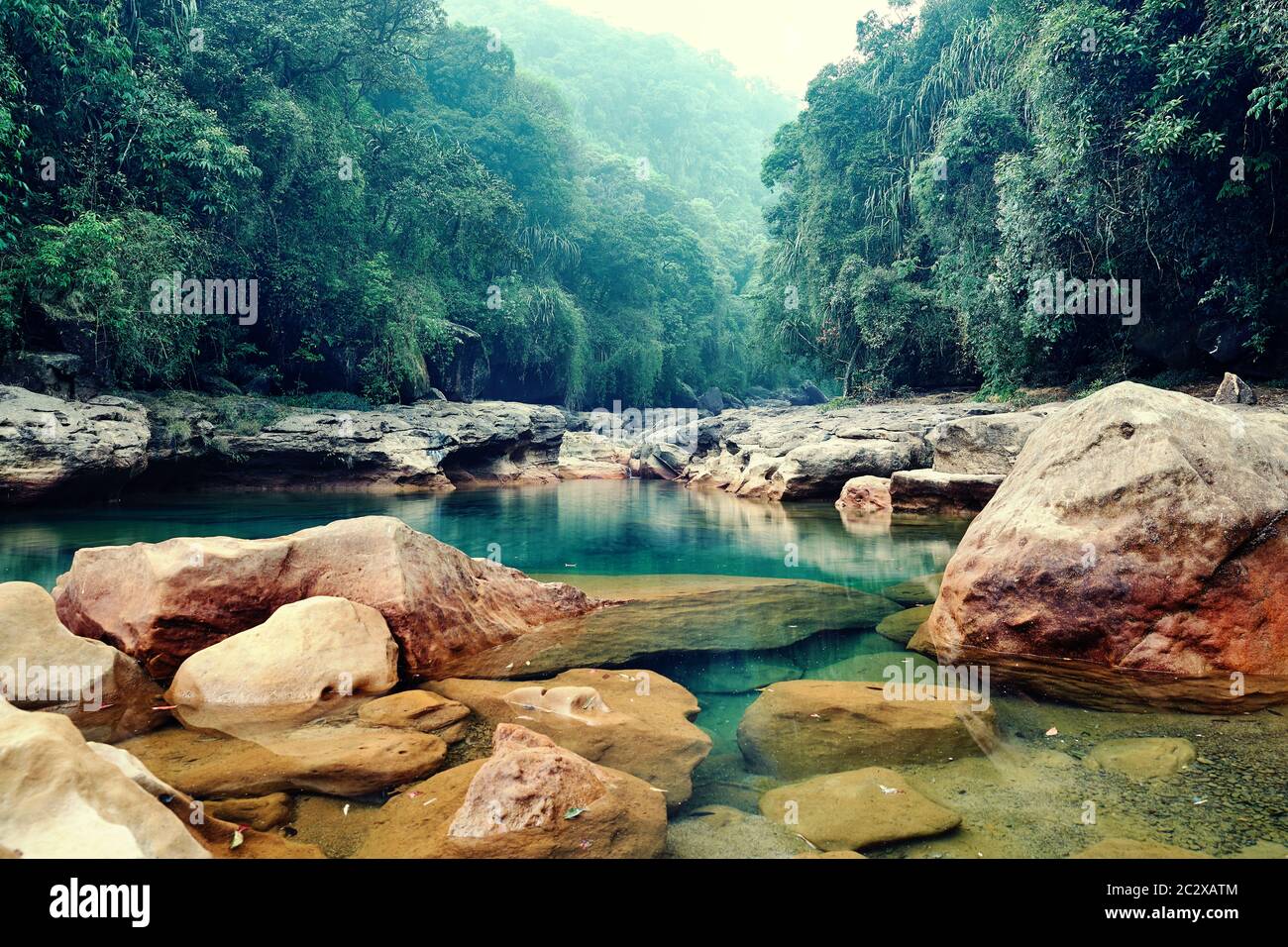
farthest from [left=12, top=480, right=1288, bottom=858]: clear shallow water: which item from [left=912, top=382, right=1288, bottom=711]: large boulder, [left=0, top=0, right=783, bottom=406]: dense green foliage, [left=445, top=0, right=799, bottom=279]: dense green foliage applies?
[left=445, top=0, right=799, bottom=279]: dense green foliage

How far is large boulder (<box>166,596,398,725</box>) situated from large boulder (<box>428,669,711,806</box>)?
15.7 inches

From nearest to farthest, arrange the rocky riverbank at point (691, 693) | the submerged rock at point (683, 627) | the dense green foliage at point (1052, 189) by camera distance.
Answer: the rocky riverbank at point (691, 693) < the submerged rock at point (683, 627) < the dense green foliage at point (1052, 189)

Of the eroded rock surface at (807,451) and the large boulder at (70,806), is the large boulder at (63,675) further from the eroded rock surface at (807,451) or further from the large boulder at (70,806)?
the eroded rock surface at (807,451)

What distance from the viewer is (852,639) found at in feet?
16.0

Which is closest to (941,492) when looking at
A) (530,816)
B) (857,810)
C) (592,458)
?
(857,810)

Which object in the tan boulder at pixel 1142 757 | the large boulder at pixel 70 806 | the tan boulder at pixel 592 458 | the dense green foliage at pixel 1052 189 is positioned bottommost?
the tan boulder at pixel 1142 757

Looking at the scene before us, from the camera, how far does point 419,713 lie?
3.37 m

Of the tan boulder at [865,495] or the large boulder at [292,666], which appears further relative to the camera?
the tan boulder at [865,495]

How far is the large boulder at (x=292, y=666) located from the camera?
3.52m

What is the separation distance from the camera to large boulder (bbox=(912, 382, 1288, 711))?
12.1ft

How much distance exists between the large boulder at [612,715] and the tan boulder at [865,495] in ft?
32.9

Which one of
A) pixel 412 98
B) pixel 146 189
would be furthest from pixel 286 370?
pixel 412 98

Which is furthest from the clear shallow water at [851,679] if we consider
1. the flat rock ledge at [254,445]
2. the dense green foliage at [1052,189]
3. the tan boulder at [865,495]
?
the dense green foliage at [1052,189]

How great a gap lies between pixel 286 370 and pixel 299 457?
5322 millimetres
